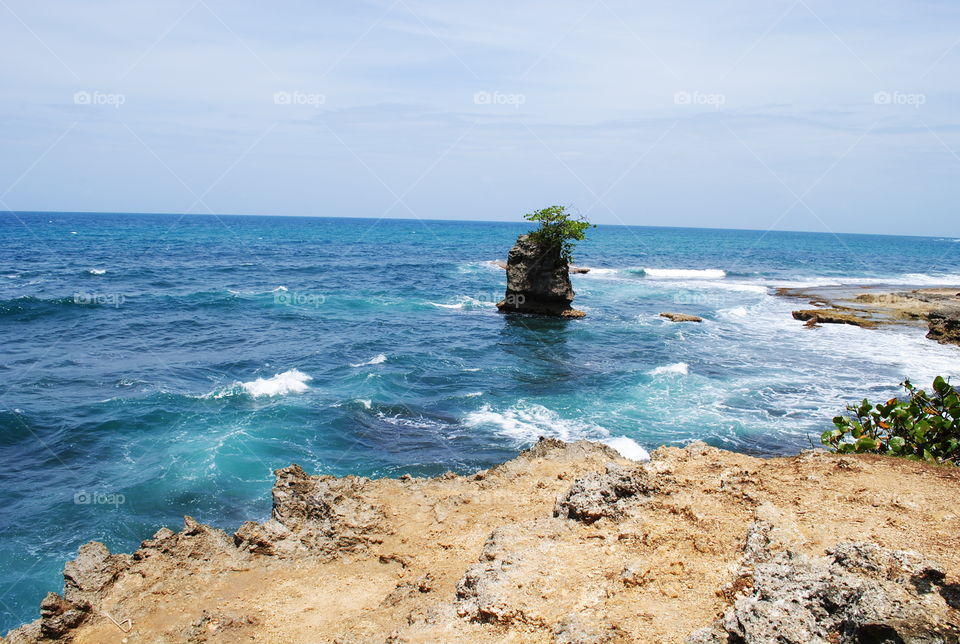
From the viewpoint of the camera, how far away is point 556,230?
3831 centimetres

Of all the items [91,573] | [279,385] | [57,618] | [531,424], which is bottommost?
[531,424]

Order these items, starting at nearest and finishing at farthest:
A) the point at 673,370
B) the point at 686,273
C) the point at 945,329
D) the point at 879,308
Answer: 1. the point at 673,370
2. the point at 945,329
3. the point at 879,308
4. the point at 686,273

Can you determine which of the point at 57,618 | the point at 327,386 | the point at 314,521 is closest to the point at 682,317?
the point at 327,386

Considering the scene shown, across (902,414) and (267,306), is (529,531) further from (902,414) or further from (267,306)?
(267,306)

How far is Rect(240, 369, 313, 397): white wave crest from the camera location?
2303 cm

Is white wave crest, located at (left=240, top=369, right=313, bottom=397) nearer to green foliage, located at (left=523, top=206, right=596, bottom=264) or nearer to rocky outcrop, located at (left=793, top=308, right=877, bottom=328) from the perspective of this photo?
green foliage, located at (left=523, top=206, right=596, bottom=264)

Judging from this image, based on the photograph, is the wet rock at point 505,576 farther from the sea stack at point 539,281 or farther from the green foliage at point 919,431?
the sea stack at point 539,281

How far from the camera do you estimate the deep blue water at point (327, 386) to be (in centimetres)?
1583

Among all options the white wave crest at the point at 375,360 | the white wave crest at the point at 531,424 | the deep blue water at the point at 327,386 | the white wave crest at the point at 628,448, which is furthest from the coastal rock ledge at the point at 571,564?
the white wave crest at the point at 375,360

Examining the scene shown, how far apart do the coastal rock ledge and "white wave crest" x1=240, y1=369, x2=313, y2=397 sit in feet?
44.2

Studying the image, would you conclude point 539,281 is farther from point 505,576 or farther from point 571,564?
point 505,576

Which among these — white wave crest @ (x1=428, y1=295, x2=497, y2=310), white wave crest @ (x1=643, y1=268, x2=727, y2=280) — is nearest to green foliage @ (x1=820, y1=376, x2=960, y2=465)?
white wave crest @ (x1=428, y1=295, x2=497, y2=310)

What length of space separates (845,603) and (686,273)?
2758 inches

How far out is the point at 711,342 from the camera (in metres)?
33.1
